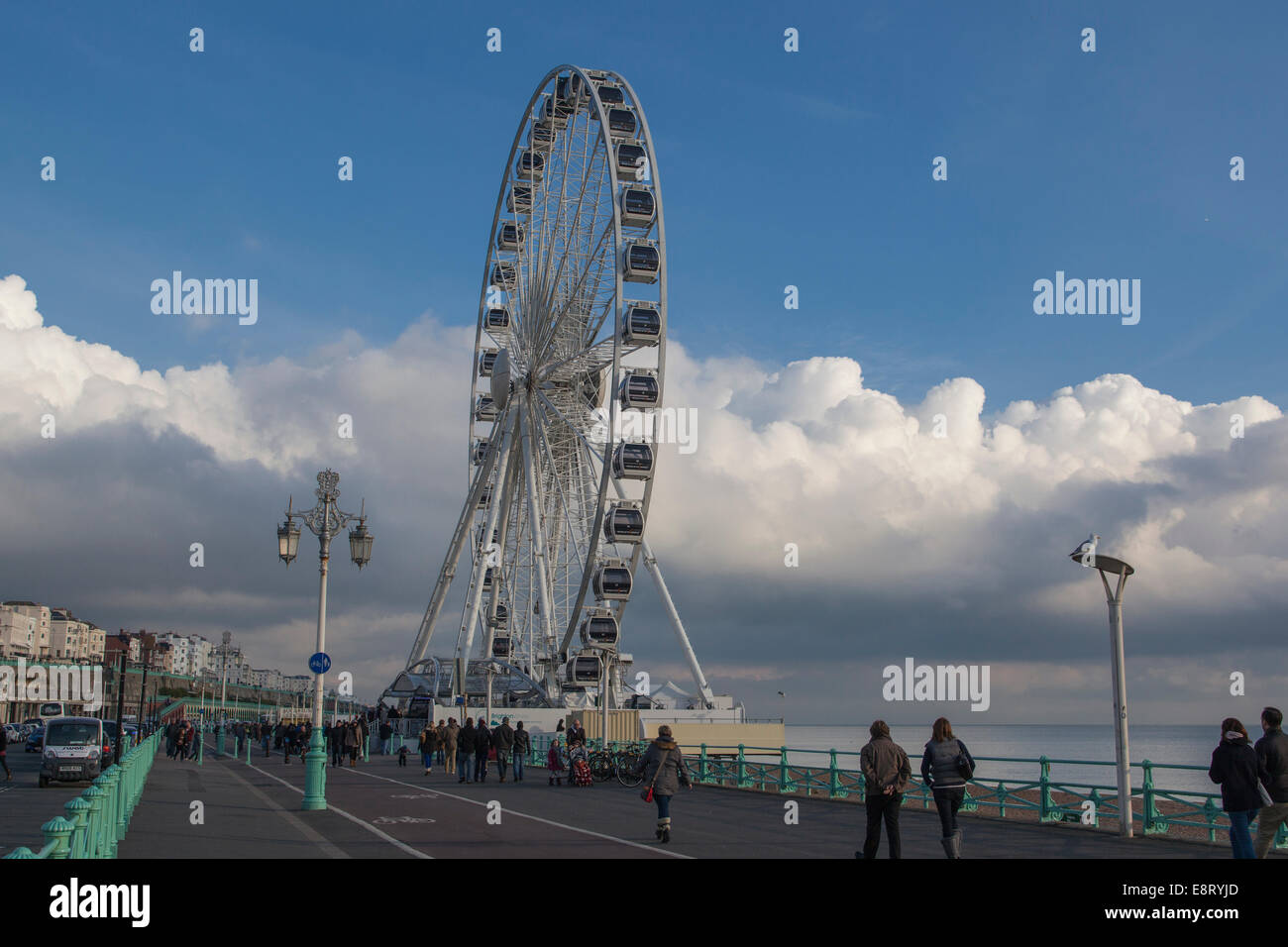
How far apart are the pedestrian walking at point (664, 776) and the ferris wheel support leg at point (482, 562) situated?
3860 centimetres

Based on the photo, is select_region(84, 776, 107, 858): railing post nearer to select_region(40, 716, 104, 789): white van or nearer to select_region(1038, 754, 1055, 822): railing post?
select_region(1038, 754, 1055, 822): railing post

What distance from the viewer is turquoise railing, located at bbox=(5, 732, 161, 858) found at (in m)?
7.66

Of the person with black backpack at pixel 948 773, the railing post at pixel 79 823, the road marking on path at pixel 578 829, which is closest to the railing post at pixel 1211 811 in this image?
the person with black backpack at pixel 948 773

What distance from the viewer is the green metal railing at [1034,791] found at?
56.4ft

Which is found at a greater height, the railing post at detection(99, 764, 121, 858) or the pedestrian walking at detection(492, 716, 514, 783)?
the railing post at detection(99, 764, 121, 858)

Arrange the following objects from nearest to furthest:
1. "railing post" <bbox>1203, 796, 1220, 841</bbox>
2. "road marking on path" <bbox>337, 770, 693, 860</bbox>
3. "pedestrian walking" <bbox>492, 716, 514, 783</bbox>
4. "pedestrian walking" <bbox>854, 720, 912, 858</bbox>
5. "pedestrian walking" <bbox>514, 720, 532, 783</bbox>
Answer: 1. "pedestrian walking" <bbox>854, 720, 912, 858</bbox>
2. "road marking on path" <bbox>337, 770, 693, 860</bbox>
3. "railing post" <bbox>1203, 796, 1220, 841</bbox>
4. "pedestrian walking" <bbox>492, 716, 514, 783</bbox>
5. "pedestrian walking" <bbox>514, 720, 532, 783</bbox>

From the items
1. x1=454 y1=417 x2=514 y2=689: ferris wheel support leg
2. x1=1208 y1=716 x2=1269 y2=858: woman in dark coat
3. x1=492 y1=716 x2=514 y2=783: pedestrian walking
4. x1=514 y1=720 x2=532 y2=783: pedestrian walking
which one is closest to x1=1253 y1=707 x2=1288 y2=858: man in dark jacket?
x1=1208 y1=716 x2=1269 y2=858: woman in dark coat

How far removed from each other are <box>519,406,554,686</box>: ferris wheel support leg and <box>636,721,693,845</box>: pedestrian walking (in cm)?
3442

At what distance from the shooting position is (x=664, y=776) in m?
17.2

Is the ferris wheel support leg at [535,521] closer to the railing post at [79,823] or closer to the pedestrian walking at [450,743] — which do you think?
the pedestrian walking at [450,743]

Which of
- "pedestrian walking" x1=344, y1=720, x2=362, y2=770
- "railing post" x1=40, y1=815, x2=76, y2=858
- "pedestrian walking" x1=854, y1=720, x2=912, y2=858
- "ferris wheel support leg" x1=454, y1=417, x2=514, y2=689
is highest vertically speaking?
"ferris wheel support leg" x1=454, y1=417, x2=514, y2=689

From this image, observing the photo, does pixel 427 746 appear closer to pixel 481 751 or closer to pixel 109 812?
pixel 481 751
